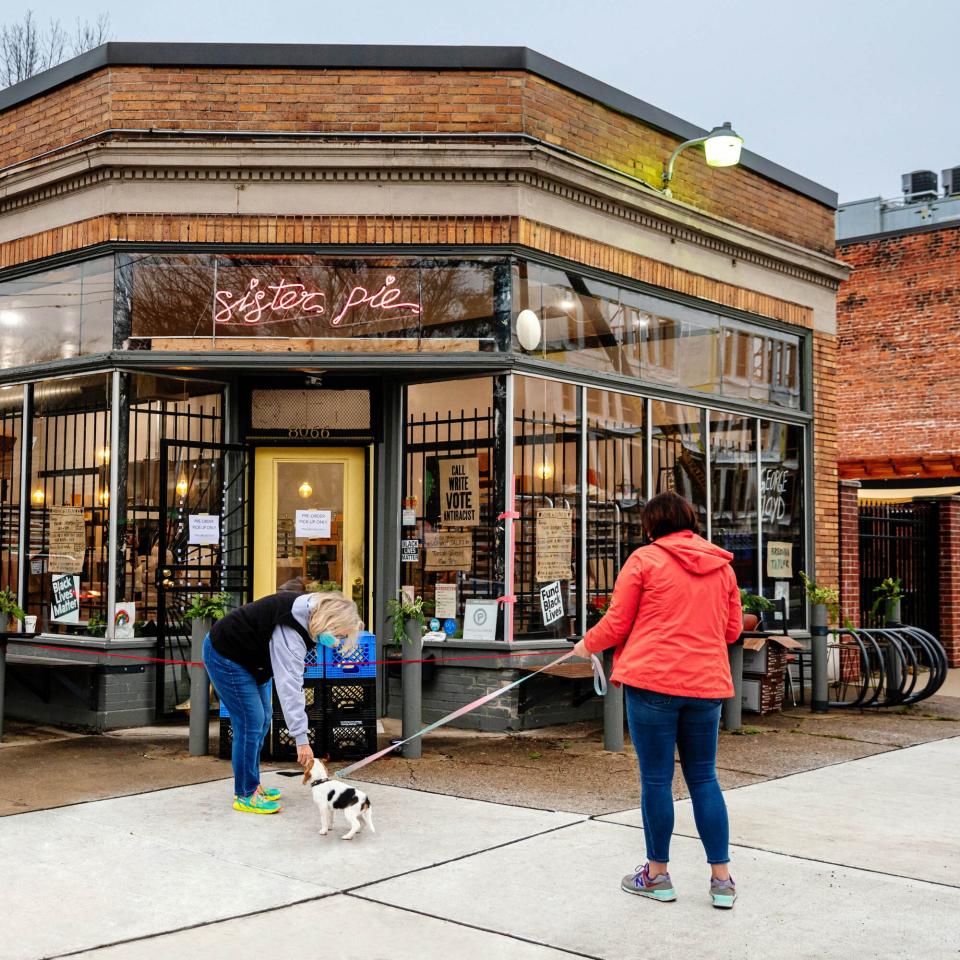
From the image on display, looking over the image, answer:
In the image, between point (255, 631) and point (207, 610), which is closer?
point (255, 631)

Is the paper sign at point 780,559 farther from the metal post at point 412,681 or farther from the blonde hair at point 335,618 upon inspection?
the blonde hair at point 335,618

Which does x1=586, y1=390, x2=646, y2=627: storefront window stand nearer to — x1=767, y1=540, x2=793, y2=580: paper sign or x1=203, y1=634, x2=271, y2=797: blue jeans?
x1=767, y1=540, x2=793, y2=580: paper sign

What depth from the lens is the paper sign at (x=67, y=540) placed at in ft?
34.8

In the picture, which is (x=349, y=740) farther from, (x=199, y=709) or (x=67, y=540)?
(x=67, y=540)

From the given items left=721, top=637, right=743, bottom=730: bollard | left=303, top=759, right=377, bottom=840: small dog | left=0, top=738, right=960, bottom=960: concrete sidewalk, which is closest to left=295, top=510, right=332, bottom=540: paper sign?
left=0, top=738, right=960, bottom=960: concrete sidewalk

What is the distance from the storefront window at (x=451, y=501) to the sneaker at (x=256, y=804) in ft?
11.6

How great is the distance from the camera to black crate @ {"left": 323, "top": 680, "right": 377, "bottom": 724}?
8.58m

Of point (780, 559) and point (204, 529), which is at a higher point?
Result: point (204, 529)

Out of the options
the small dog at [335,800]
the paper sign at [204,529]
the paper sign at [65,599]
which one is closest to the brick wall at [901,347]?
the paper sign at [204,529]

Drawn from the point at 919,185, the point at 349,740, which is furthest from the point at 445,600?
the point at 919,185

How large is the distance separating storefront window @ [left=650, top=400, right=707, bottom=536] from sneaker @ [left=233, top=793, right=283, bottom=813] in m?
5.82

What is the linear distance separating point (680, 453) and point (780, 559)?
227cm

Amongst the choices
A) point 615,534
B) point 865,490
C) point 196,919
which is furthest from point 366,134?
point 865,490

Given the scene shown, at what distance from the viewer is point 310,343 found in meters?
10.3
